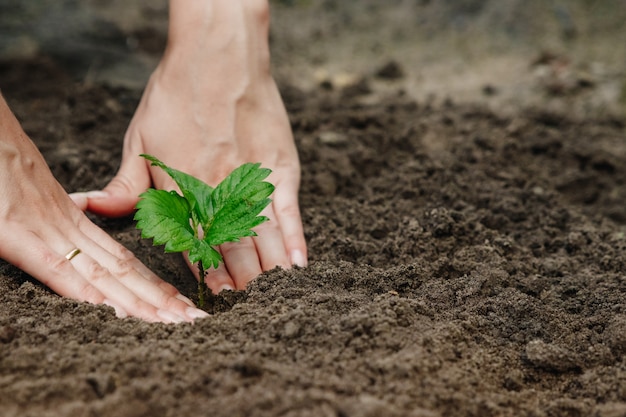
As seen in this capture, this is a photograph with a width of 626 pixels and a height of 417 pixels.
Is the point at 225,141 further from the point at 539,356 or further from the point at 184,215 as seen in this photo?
the point at 539,356

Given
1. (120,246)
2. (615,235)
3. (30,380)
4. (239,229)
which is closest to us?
(30,380)

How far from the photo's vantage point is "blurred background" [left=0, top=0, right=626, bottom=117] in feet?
12.1

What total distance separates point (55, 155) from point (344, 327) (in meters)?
1.62

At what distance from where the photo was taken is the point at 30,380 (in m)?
1.43

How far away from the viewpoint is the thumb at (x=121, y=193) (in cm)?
221

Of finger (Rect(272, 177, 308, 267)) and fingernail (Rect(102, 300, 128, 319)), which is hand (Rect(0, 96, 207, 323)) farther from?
finger (Rect(272, 177, 308, 267))

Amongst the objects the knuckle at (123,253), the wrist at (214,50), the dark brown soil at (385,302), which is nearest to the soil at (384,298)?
the dark brown soil at (385,302)

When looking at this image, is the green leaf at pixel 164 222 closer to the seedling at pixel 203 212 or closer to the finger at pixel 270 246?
the seedling at pixel 203 212

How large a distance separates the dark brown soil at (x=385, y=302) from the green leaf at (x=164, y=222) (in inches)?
8.6

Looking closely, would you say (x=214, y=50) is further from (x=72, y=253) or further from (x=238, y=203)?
(x=72, y=253)

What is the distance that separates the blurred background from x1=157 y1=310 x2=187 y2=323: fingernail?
1999mm

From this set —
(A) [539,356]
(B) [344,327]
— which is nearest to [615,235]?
(A) [539,356]

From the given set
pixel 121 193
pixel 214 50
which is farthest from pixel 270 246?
pixel 214 50

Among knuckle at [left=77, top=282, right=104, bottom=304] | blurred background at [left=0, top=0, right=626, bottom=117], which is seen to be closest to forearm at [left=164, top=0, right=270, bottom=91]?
knuckle at [left=77, top=282, right=104, bottom=304]
